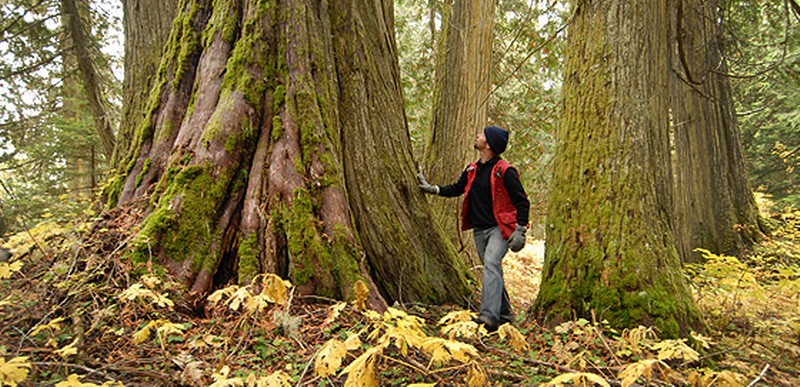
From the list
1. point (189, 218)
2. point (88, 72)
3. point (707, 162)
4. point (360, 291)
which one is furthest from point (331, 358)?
point (707, 162)

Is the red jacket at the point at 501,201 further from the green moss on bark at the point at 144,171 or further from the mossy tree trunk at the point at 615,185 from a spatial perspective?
the green moss on bark at the point at 144,171

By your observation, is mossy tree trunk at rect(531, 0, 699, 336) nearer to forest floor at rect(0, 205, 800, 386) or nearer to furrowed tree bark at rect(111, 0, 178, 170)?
forest floor at rect(0, 205, 800, 386)

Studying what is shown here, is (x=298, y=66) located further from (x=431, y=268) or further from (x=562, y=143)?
(x=562, y=143)

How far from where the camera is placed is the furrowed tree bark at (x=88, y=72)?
7.72 metres

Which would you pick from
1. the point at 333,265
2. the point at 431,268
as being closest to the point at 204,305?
the point at 333,265

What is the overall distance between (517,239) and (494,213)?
0.37 metres

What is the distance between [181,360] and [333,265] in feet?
3.97

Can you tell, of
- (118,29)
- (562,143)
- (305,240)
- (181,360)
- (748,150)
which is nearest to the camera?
(181,360)

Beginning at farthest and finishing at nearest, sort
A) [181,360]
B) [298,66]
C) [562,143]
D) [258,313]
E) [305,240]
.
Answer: [562,143] → [298,66] → [305,240] → [258,313] → [181,360]

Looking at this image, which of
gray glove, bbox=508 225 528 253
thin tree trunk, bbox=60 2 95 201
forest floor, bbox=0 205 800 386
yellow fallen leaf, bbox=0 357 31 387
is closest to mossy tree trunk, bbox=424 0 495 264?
gray glove, bbox=508 225 528 253

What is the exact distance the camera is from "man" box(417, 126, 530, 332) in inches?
155

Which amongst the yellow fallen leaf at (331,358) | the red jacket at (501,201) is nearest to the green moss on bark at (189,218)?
the yellow fallen leaf at (331,358)

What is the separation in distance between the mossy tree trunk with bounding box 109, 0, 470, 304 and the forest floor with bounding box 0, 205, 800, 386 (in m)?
0.30

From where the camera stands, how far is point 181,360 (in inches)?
94.0
